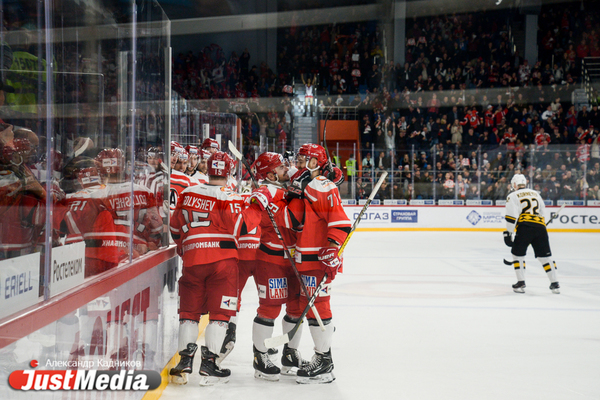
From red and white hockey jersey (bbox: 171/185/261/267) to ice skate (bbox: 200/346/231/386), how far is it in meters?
0.51

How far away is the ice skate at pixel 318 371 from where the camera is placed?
289cm

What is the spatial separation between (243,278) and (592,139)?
40.0 feet

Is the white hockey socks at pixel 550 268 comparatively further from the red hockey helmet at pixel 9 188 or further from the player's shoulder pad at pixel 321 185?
the red hockey helmet at pixel 9 188

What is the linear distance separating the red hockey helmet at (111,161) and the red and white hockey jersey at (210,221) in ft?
1.82

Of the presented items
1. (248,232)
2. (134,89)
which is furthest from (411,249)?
(134,89)

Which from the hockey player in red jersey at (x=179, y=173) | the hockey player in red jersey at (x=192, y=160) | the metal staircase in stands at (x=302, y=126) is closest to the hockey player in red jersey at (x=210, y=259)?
the hockey player in red jersey at (x=179, y=173)

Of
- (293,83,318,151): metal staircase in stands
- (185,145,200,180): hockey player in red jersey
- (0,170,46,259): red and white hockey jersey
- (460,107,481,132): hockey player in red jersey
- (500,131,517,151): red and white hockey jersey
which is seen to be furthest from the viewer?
(460,107,481,132): hockey player in red jersey

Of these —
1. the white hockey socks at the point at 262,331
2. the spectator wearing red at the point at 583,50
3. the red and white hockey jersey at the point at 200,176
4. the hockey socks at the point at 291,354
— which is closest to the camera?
the white hockey socks at the point at 262,331

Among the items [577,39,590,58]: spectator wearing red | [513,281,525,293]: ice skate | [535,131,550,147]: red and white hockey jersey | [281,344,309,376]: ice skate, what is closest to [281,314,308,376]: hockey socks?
[281,344,309,376]: ice skate

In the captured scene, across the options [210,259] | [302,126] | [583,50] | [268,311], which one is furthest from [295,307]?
[583,50]

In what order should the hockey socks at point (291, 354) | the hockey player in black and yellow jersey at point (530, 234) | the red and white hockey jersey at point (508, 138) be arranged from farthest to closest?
the red and white hockey jersey at point (508, 138), the hockey player in black and yellow jersey at point (530, 234), the hockey socks at point (291, 354)

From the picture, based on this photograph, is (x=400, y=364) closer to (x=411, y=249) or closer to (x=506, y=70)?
(x=411, y=249)

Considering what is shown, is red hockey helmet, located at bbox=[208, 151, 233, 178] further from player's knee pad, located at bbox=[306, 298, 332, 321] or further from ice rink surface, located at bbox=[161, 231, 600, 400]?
ice rink surface, located at bbox=[161, 231, 600, 400]

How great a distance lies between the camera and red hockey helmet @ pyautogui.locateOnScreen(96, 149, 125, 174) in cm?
213
